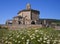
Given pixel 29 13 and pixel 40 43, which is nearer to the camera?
pixel 40 43

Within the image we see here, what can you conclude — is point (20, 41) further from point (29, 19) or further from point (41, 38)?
point (29, 19)

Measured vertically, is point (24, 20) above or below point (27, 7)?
below

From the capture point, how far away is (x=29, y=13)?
2377 inches

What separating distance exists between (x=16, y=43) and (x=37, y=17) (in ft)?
178

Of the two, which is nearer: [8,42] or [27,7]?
[8,42]

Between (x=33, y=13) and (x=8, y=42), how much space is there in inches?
2075

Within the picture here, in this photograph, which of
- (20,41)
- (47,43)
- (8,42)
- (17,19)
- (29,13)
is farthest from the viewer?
(29,13)

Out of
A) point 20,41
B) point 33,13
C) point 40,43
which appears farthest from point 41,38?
point 33,13

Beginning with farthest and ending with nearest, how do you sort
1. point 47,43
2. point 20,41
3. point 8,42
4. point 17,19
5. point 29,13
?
point 29,13 → point 17,19 → point 8,42 → point 20,41 → point 47,43

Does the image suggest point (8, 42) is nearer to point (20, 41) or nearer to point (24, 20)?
point (20, 41)

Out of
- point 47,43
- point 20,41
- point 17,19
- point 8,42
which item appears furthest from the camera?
point 17,19

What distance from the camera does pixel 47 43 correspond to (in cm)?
749

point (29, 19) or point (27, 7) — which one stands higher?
point (27, 7)

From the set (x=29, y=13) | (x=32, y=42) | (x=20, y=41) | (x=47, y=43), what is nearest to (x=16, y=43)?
(x=20, y=41)
